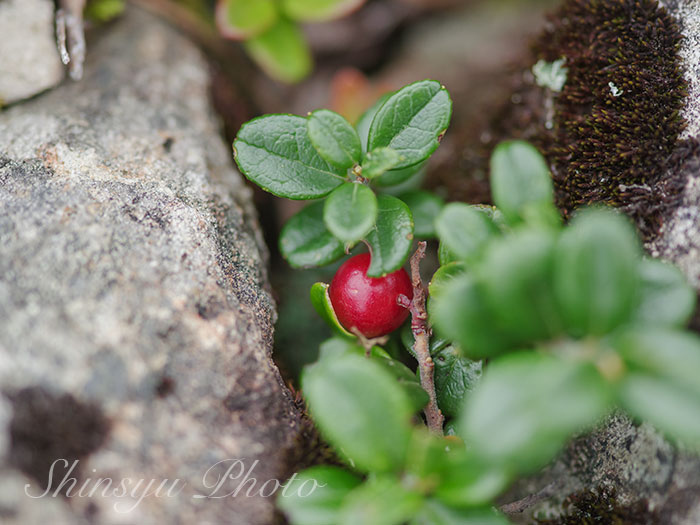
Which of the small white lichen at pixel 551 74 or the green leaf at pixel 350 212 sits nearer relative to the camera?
the green leaf at pixel 350 212

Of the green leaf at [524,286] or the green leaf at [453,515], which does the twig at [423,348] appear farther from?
the green leaf at [524,286]

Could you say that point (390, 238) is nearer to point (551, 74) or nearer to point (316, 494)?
point (316, 494)

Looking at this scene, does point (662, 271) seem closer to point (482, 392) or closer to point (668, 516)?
point (482, 392)

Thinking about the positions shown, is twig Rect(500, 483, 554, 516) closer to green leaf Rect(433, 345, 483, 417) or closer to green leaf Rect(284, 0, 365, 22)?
green leaf Rect(433, 345, 483, 417)

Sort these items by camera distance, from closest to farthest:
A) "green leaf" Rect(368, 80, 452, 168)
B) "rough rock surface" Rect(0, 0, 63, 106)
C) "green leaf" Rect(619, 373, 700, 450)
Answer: "green leaf" Rect(619, 373, 700, 450) → "green leaf" Rect(368, 80, 452, 168) → "rough rock surface" Rect(0, 0, 63, 106)

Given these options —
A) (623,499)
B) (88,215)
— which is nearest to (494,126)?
(623,499)

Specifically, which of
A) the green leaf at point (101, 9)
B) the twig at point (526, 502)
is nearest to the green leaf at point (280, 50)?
the green leaf at point (101, 9)

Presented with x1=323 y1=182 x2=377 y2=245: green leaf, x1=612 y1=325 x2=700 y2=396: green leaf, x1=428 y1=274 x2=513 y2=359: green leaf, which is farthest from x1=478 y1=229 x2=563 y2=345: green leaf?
x1=323 y1=182 x2=377 y2=245: green leaf
